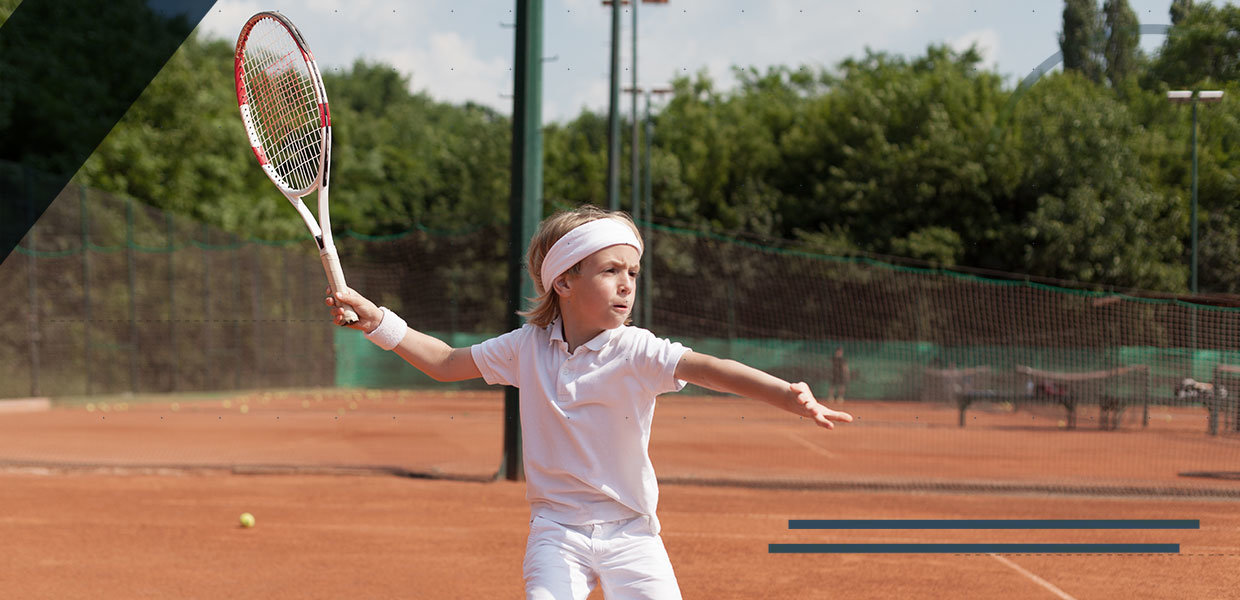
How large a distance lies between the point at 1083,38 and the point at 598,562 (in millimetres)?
25394

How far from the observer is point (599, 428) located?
114 inches

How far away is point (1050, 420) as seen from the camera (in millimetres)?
18469

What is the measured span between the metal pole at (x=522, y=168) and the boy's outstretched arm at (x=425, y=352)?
6.37m

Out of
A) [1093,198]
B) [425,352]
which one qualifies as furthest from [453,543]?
[1093,198]

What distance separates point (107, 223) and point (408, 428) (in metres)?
8.23

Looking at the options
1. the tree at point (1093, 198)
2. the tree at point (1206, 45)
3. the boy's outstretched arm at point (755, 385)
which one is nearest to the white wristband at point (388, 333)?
the boy's outstretched arm at point (755, 385)

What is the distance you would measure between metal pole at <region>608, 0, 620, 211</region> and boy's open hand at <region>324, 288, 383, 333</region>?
10926 mm

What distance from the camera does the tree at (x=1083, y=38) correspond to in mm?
24812

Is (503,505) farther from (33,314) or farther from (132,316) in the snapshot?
(132,316)

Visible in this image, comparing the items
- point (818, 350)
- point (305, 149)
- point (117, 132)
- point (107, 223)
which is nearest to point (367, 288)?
point (107, 223)

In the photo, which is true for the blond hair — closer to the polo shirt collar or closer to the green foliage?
the polo shirt collar

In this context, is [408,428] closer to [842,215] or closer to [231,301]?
[231,301]
